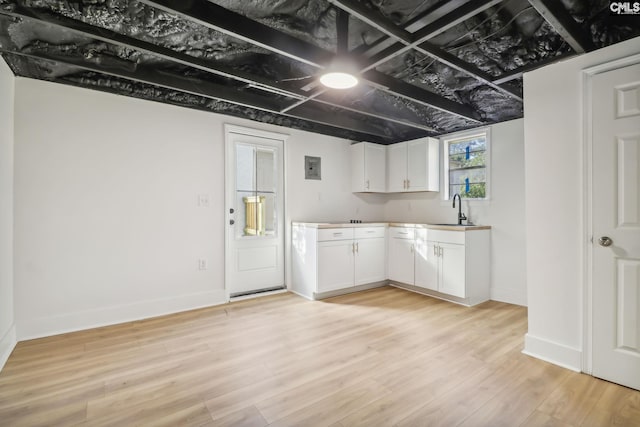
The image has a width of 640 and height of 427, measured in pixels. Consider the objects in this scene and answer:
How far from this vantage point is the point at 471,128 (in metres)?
4.20

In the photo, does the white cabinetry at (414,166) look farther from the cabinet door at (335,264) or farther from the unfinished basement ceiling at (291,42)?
the cabinet door at (335,264)

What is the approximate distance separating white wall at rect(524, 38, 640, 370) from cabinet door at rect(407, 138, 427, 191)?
205 centimetres

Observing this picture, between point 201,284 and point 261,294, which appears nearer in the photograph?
point 201,284

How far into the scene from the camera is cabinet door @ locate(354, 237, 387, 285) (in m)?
4.27

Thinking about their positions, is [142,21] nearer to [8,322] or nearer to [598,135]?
[8,322]

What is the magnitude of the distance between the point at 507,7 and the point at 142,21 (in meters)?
2.46

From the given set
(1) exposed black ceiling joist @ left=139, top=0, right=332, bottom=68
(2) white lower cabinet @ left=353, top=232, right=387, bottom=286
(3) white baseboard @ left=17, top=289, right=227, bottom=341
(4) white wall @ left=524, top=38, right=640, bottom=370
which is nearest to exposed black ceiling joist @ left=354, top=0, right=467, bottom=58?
(1) exposed black ceiling joist @ left=139, top=0, right=332, bottom=68

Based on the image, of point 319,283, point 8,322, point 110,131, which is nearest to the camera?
point 8,322

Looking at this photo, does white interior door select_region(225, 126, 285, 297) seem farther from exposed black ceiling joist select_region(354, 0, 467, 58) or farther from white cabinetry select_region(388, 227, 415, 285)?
exposed black ceiling joist select_region(354, 0, 467, 58)

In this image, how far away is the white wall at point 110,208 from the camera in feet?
9.06

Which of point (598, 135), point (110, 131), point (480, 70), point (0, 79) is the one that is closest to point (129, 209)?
point (110, 131)

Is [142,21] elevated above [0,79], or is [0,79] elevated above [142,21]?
[142,21]

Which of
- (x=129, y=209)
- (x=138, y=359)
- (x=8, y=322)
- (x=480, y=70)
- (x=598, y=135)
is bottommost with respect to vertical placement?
(x=138, y=359)

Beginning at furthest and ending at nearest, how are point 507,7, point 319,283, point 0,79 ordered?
1. point 319,283
2. point 0,79
3. point 507,7
